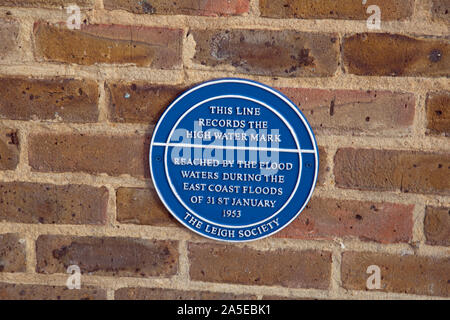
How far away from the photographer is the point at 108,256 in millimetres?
885

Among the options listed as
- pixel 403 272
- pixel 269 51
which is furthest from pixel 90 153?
pixel 403 272

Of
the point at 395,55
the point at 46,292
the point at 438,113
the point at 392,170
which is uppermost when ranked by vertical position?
the point at 395,55

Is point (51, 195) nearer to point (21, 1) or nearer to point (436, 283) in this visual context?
point (21, 1)

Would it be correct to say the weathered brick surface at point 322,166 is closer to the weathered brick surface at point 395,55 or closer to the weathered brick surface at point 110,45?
the weathered brick surface at point 395,55

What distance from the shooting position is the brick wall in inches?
30.1

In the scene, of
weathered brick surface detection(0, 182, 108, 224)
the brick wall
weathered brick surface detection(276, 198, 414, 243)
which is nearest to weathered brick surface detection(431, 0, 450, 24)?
the brick wall

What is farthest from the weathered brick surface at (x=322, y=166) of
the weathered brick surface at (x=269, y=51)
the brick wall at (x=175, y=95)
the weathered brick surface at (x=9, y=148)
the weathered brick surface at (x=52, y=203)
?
the weathered brick surface at (x=9, y=148)

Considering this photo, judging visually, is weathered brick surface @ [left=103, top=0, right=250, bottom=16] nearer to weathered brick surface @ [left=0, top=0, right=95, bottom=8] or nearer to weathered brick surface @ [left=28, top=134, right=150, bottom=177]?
weathered brick surface @ [left=0, top=0, right=95, bottom=8]

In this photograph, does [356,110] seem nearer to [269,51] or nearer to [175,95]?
[269,51]

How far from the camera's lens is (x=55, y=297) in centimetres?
91

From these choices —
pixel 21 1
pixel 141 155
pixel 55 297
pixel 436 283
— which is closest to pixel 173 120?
pixel 141 155

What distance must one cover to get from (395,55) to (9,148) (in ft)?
2.47

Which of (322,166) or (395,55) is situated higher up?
(395,55)

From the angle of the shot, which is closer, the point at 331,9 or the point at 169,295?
Answer: the point at 331,9
